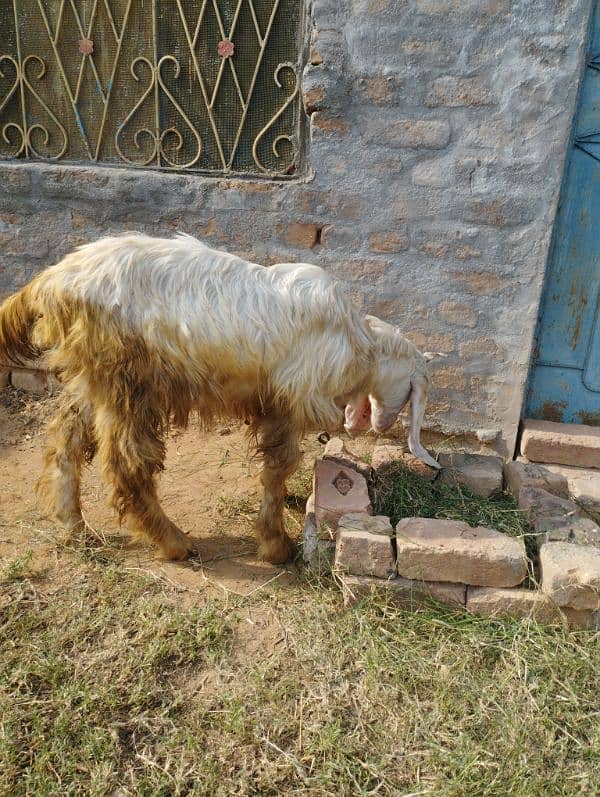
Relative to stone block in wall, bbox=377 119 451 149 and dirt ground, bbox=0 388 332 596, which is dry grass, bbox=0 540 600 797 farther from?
stone block in wall, bbox=377 119 451 149

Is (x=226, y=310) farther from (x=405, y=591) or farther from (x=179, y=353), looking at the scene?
(x=405, y=591)

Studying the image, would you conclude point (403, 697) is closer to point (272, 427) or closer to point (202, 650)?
point (202, 650)

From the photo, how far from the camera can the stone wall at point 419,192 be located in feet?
12.2

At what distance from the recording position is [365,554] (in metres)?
2.97

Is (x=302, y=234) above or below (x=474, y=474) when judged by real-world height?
above

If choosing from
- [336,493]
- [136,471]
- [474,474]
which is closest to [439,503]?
[474,474]

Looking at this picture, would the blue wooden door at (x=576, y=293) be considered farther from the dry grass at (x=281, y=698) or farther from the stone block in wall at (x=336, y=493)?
the dry grass at (x=281, y=698)

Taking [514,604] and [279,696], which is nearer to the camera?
[279,696]

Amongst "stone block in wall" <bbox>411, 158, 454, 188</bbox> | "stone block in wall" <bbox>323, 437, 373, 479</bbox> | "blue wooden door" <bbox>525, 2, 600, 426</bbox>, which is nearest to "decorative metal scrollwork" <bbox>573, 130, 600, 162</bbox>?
"blue wooden door" <bbox>525, 2, 600, 426</bbox>

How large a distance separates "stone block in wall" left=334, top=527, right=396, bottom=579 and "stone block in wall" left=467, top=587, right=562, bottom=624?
1.28ft

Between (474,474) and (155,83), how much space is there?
3063mm

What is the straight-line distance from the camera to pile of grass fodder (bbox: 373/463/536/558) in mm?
3396

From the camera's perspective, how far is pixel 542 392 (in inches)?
177

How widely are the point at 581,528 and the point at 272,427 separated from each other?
62.0 inches
